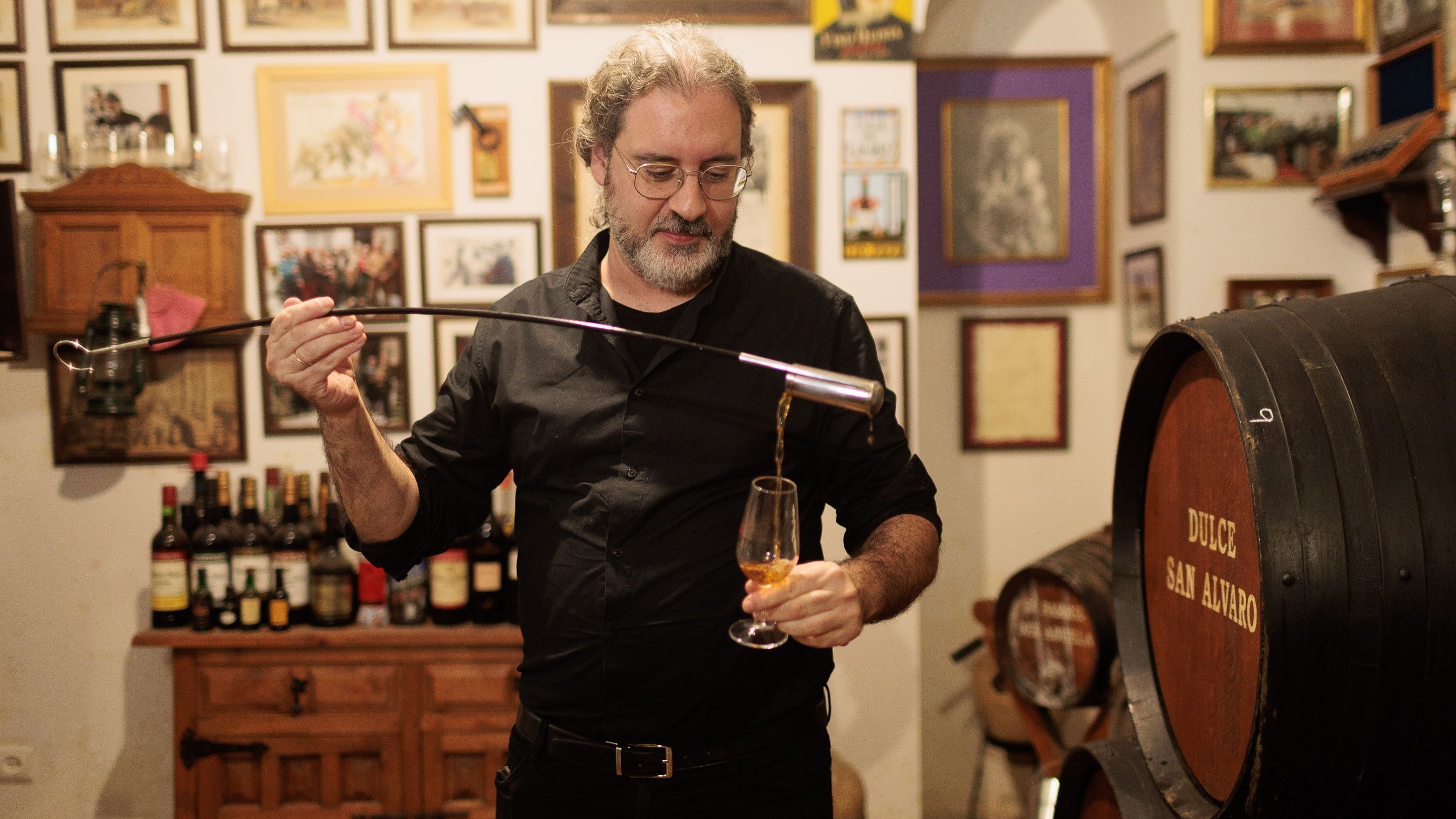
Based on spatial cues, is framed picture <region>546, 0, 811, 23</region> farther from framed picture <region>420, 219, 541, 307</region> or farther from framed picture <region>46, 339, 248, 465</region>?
framed picture <region>46, 339, 248, 465</region>

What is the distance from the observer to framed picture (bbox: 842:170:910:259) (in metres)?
2.95

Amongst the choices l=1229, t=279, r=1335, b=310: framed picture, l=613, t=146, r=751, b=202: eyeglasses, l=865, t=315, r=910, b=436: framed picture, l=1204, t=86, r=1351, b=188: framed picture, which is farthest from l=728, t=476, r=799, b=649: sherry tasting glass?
l=1204, t=86, r=1351, b=188: framed picture

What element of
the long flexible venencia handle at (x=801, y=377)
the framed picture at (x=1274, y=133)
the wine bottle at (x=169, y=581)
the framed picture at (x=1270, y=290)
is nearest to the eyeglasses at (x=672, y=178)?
the long flexible venencia handle at (x=801, y=377)

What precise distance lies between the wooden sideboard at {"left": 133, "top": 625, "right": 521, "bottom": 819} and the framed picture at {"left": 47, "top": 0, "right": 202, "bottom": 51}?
179 centimetres

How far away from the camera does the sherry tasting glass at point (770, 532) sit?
4.09 ft

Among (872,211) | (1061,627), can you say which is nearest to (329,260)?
(872,211)

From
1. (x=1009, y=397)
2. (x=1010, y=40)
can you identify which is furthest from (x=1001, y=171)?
(x=1009, y=397)

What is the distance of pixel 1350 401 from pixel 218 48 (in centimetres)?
312

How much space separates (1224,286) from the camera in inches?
123

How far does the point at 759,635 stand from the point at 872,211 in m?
1.92

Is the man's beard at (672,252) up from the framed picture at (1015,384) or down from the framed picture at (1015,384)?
up

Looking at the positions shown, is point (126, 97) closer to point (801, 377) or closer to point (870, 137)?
point (870, 137)

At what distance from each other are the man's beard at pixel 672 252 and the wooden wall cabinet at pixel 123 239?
182 centimetres

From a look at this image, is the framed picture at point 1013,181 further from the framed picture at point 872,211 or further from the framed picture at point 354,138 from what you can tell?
the framed picture at point 354,138
